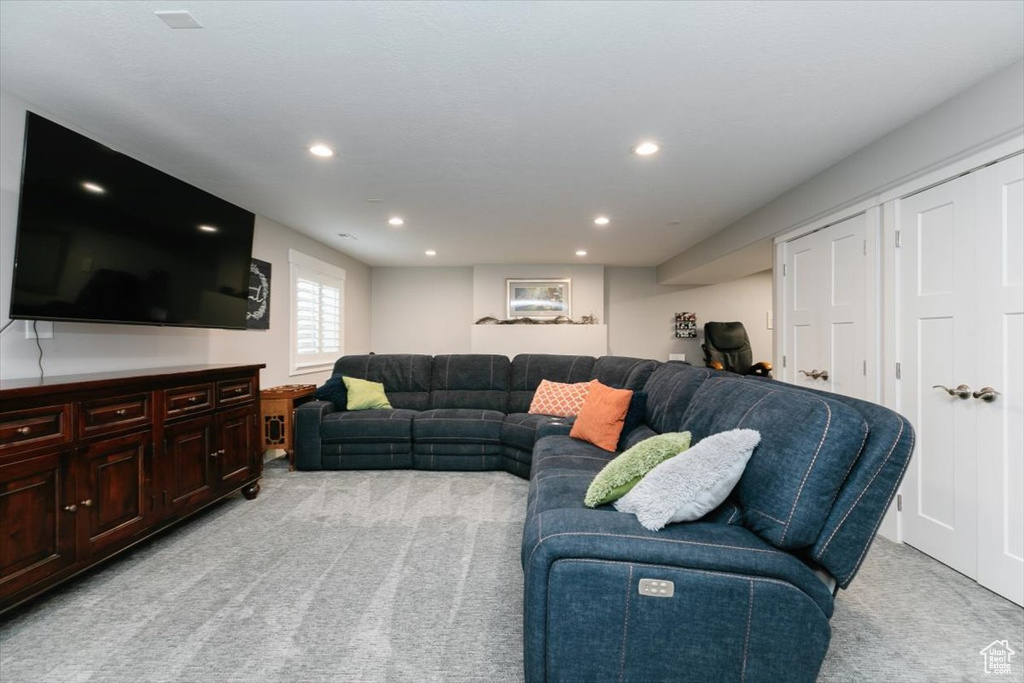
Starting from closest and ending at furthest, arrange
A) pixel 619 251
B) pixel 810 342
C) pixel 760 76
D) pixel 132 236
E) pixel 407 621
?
pixel 407 621
pixel 760 76
pixel 132 236
pixel 810 342
pixel 619 251

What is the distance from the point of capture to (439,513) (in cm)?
291

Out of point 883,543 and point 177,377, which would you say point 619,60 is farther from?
point 883,543

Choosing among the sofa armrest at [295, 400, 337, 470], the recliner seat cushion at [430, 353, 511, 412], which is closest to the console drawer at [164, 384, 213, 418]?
the sofa armrest at [295, 400, 337, 470]

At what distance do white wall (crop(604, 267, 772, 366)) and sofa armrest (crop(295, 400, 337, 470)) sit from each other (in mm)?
4659

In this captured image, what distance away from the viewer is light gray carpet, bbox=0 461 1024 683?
5.07 feet

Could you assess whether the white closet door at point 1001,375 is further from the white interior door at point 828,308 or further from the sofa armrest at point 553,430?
the sofa armrest at point 553,430

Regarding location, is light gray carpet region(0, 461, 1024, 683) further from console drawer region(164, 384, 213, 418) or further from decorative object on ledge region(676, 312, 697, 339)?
decorative object on ledge region(676, 312, 697, 339)

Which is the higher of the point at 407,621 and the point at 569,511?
the point at 569,511

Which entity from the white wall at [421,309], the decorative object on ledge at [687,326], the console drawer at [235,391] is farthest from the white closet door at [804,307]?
the white wall at [421,309]

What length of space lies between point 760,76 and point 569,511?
209cm

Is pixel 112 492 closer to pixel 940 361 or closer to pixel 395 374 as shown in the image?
pixel 395 374

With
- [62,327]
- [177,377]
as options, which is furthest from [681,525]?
[62,327]

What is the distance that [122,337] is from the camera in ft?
9.34

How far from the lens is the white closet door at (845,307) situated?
2865mm
